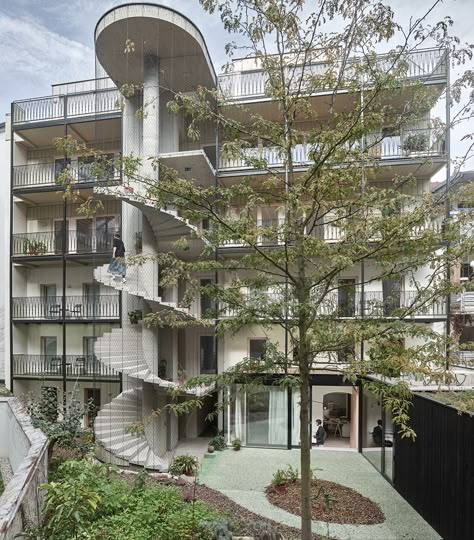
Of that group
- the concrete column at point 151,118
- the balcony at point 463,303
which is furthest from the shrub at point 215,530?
→ the balcony at point 463,303

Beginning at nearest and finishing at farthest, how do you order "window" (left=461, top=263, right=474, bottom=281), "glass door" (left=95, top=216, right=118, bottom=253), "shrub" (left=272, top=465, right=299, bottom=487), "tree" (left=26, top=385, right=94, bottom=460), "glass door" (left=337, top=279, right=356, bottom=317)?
"window" (left=461, top=263, right=474, bottom=281)
"glass door" (left=337, top=279, right=356, bottom=317)
"tree" (left=26, top=385, right=94, bottom=460)
"shrub" (left=272, top=465, right=299, bottom=487)
"glass door" (left=95, top=216, right=118, bottom=253)

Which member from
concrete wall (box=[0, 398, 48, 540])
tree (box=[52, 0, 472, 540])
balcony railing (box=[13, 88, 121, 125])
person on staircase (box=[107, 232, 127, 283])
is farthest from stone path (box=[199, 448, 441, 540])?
balcony railing (box=[13, 88, 121, 125])

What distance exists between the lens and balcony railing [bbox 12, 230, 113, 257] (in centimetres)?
1292

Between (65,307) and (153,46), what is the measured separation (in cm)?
912

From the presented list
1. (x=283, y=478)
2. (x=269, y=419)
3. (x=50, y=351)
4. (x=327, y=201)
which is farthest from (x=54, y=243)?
(x=327, y=201)

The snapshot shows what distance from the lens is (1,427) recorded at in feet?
27.1

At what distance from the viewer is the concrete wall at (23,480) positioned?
3412mm

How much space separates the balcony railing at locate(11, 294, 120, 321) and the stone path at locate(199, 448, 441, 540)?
6.40 meters

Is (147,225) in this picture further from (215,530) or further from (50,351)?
(215,530)

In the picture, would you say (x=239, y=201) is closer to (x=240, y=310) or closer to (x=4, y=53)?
(x=240, y=310)

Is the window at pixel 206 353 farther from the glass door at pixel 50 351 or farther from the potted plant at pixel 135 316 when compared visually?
the glass door at pixel 50 351

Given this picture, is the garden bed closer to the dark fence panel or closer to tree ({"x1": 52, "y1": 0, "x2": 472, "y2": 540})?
the dark fence panel

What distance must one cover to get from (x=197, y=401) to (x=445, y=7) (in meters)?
5.12

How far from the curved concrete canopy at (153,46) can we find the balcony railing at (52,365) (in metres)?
9.67
